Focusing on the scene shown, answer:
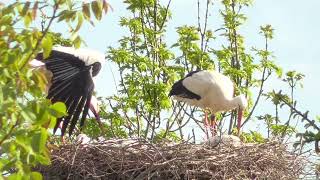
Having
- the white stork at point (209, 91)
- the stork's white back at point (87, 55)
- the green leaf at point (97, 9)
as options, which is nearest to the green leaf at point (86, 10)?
the green leaf at point (97, 9)

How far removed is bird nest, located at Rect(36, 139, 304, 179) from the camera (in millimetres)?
6570

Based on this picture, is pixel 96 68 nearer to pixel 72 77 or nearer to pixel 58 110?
pixel 72 77

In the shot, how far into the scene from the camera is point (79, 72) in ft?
28.5

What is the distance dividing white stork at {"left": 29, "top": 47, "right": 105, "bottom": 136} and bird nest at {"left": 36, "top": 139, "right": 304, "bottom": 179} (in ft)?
3.02

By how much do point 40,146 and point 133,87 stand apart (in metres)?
9.19

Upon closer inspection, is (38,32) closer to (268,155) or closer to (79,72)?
(268,155)

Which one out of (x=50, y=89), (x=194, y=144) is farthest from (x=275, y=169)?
Answer: (x=50, y=89)

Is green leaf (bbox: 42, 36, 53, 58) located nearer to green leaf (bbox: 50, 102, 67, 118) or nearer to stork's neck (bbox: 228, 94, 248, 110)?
green leaf (bbox: 50, 102, 67, 118)

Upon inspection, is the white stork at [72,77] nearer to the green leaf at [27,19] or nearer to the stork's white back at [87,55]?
the stork's white back at [87,55]

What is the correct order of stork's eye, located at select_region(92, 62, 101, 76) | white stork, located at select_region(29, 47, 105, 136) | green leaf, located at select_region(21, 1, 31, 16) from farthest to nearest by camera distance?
stork's eye, located at select_region(92, 62, 101, 76) < white stork, located at select_region(29, 47, 105, 136) < green leaf, located at select_region(21, 1, 31, 16)

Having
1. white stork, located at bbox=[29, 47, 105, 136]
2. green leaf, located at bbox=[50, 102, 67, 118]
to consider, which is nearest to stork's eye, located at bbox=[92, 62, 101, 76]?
white stork, located at bbox=[29, 47, 105, 136]

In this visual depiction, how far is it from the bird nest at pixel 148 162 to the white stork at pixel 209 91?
4.25 metres

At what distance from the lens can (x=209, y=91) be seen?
453 inches

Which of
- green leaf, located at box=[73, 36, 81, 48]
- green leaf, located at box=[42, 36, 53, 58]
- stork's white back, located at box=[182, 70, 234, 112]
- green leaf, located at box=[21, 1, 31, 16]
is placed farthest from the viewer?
stork's white back, located at box=[182, 70, 234, 112]
